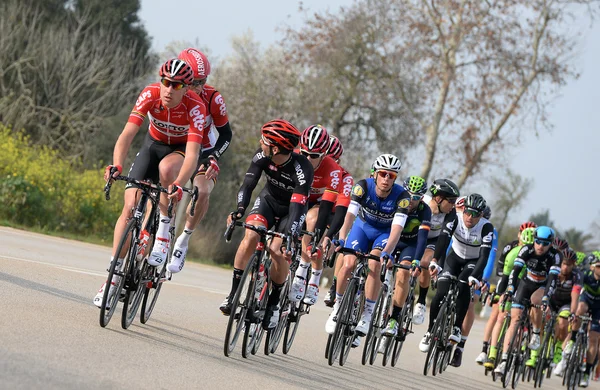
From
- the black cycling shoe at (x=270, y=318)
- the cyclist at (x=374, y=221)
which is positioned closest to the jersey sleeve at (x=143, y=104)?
the black cycling shoe at (x=270, y=318)

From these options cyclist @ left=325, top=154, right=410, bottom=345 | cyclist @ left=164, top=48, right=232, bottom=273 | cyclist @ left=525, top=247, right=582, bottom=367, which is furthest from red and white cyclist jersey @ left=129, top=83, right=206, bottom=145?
cyclist @ left=525, top=247, right=582, bottom=367

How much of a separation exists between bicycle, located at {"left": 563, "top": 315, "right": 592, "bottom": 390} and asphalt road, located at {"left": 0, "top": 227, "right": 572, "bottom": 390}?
7.33ft

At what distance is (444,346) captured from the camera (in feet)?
48.3

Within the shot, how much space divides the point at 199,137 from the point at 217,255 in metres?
20.7

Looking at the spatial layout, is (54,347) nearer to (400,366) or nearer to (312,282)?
(312,282)

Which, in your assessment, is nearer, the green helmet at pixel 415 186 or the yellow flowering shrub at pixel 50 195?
the green helmet at pixel 415 186

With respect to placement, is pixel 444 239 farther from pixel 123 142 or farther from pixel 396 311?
pixel 123 142

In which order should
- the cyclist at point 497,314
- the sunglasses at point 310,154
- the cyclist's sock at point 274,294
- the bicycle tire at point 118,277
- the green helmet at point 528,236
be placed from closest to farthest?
the bicycle tire at point 118,277 → the cyclist's sock at point 274,294 → the sunglasses at point 310,154 → the cyclist at point 497,314 → the green helmet at point 528,236

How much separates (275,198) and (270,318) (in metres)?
1.19

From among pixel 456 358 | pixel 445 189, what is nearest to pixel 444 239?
pixel 445 189

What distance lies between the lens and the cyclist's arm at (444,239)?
14570mm

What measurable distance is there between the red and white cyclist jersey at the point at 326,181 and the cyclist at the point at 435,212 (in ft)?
7.96

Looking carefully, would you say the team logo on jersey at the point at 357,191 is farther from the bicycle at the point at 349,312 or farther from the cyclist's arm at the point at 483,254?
the cyclist's arm at the point at 483,254

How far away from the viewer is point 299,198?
10.2 meters
